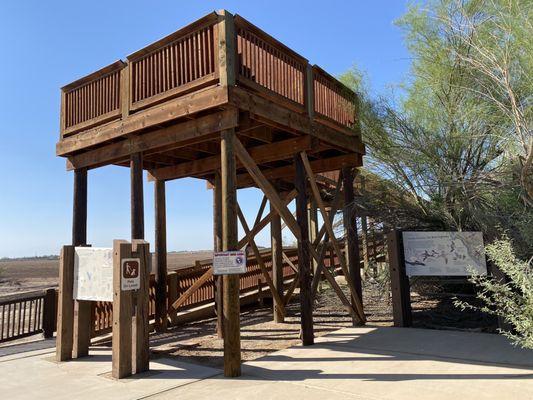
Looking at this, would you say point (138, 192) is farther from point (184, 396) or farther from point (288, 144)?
point (184, 396)

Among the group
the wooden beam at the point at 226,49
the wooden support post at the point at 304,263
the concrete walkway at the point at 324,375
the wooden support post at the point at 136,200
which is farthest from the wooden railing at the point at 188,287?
the wooden beam at the point at 226,49

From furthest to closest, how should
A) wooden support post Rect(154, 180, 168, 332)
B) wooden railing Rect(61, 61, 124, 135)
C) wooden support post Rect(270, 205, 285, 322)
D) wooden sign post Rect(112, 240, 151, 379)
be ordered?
1. wooden support post Rect(270, 205, 285, 322)
2. wooden support post Rect(154, 180, 168, 332)
3. wooden railing Rect(61, 61, 124, 135)
4. wooden sign post Rect(112, 240, 151, 379)

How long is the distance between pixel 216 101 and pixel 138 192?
8.11ft

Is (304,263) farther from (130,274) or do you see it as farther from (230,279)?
(130,274)

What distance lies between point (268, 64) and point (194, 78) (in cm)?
127

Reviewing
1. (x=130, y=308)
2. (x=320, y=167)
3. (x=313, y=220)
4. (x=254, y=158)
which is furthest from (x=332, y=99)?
(x=313, y=220)

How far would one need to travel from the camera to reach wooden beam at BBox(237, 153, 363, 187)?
9.10 meters

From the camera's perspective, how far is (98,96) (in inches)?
316

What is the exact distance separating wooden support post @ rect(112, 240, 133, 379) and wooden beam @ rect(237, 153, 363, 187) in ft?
12.9

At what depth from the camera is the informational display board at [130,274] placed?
568cm

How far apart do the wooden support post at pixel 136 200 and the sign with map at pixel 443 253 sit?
4.98 metres

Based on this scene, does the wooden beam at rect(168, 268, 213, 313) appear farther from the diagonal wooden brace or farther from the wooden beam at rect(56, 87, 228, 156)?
the wooden beam at rect(56, 87, 228, 156)

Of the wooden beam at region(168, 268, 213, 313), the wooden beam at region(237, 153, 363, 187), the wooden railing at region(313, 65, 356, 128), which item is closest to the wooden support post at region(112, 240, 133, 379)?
the wooden beam at region(168, 268, 213, 313)

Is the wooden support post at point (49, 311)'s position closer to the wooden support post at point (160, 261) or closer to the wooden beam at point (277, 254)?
the wooden support post at point (160, 261)
